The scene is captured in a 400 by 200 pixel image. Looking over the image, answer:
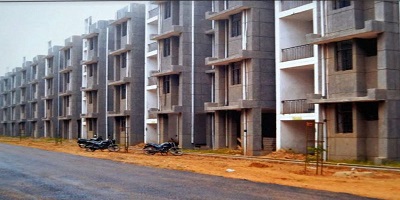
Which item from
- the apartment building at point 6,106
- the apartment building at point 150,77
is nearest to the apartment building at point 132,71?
the apartment building at point 150,77

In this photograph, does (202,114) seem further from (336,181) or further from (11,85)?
(11,85)

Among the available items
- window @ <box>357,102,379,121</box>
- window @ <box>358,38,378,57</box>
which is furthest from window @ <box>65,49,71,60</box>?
window @ <box>357,102,379,121</box>

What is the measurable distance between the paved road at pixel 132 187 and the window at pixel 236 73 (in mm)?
12842

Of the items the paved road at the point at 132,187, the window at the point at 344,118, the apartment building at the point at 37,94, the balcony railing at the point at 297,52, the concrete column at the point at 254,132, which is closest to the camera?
the paved road at the point at 132,187

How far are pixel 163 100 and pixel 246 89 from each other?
1030 cm

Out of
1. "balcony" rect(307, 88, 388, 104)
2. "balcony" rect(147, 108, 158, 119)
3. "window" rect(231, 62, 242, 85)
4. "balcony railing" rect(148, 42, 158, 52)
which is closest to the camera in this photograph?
"balcony" rect(307, 88, 388, 104)

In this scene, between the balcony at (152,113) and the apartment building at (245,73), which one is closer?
the apartment building at (245,73)

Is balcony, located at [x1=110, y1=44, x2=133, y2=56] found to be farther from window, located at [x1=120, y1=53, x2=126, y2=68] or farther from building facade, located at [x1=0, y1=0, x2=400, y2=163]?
window, located at [x1=120, y1=53, x2=126, y2=68]

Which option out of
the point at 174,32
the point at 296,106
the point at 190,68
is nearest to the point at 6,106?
the point at 174,32

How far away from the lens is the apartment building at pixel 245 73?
28172 millimetres

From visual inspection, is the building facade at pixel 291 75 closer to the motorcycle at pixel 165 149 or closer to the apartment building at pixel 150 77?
the motorcycle at pixel 165 149

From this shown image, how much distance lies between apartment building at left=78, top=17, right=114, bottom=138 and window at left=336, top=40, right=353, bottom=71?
3064 centimetres

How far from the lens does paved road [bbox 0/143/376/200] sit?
11.8 metres

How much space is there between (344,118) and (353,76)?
1.99m
